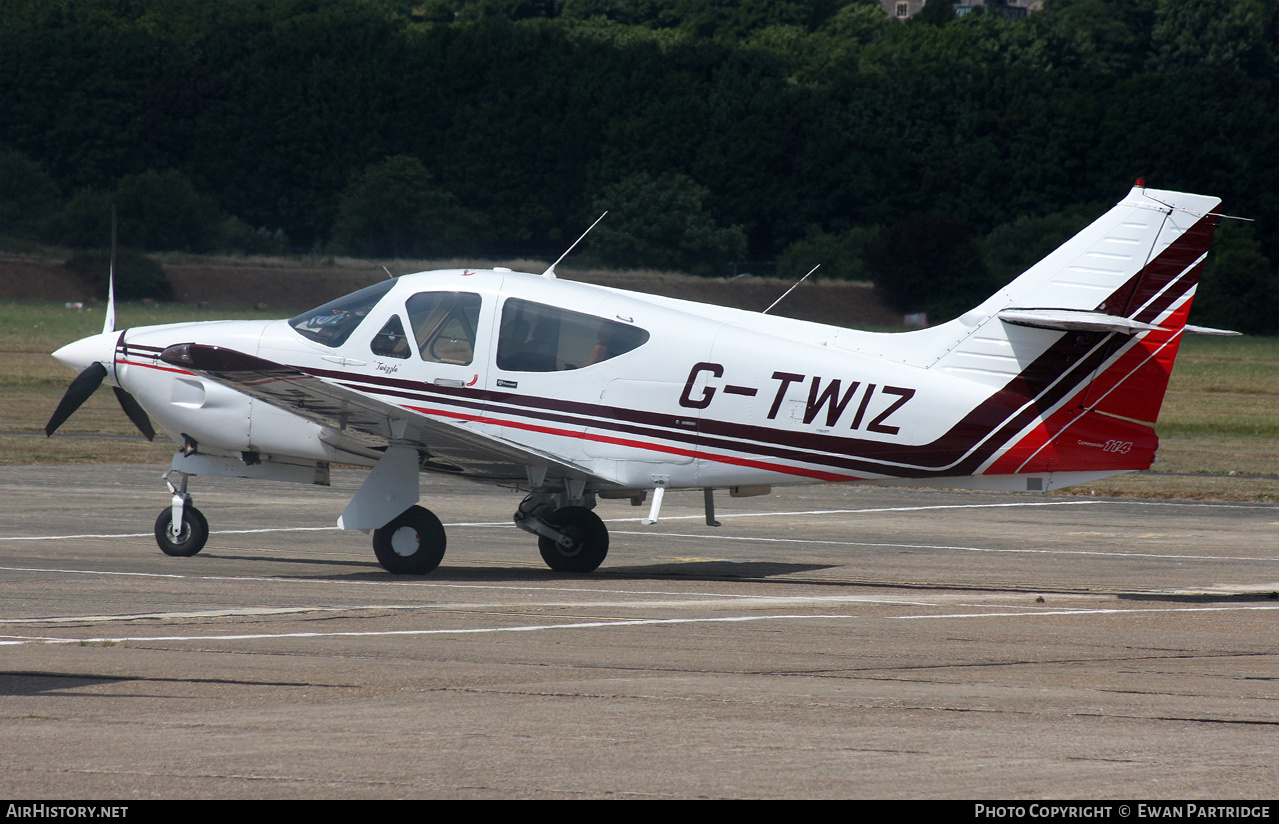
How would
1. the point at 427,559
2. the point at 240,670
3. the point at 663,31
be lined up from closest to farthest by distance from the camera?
the point at 240,670, the point at 427,559, the point at 663,31

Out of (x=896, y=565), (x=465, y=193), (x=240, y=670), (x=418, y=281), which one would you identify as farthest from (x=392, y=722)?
(x=465, y=193)

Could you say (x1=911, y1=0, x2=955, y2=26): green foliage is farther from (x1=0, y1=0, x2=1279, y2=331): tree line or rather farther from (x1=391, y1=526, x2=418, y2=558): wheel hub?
(x1=391, y1=526, x2=418, y2=558): wheel hub

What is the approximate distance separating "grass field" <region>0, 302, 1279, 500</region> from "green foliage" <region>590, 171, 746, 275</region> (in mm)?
16654

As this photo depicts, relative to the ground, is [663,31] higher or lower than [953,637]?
higher

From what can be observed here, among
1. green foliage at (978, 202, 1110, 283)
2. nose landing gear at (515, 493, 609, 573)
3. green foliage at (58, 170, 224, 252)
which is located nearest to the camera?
nose landing gear at (515, 493, 609, 573)

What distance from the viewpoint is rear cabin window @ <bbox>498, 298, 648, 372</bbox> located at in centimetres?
1312

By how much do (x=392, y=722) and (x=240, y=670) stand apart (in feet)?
5.58

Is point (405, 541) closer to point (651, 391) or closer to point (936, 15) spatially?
point (651, 391)

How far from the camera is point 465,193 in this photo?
91688 millimetres

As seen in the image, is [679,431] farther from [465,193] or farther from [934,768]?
[465,193]

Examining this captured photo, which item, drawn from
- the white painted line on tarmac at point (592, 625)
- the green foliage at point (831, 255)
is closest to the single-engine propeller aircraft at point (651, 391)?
the white painted line on tarmac at point (592, 625)

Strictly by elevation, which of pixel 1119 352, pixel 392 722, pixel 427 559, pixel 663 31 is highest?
pixel 663 31

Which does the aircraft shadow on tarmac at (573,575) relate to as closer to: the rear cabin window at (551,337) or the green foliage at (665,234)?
the rear cabin window at (551,337)

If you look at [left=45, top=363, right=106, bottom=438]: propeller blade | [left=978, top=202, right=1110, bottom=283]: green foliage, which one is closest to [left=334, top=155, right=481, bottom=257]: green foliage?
[left=978, top=202, right=1110, bottom=283]: green foliage
